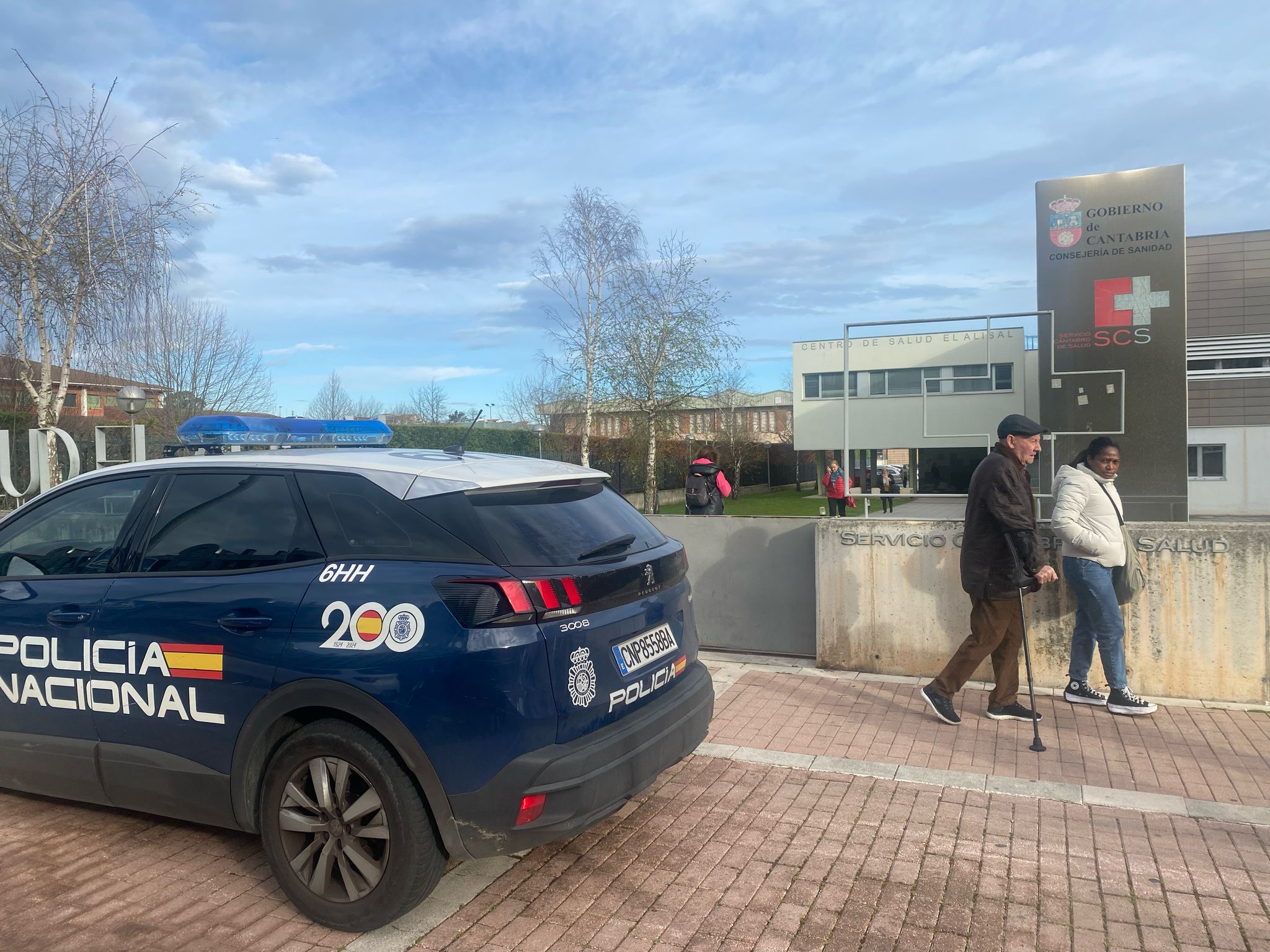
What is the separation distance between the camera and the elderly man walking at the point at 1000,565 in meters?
5.53

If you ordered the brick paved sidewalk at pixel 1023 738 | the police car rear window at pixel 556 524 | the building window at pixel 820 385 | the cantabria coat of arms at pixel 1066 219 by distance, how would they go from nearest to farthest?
the police car rear window at pixel 556 524 → the brick paved sidewalk at pixel 1023 738 → the cantabria coat of arms at pixel 1066 219 → the building window at pixel 820 385

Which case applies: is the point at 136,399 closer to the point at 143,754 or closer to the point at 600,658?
the point at 143,754

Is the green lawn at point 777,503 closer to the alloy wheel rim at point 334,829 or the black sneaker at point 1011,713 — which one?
the black sneaker at point 1011,713

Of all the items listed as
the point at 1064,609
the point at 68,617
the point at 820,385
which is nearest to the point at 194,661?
the point at 68,617

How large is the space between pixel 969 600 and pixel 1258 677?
1.82 m

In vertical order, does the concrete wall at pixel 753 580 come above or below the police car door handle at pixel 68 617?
below

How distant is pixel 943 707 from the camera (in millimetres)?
5746

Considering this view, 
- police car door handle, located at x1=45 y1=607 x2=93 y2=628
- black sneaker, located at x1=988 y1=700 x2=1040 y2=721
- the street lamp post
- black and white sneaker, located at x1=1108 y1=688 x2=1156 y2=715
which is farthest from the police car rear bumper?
the street lamp post

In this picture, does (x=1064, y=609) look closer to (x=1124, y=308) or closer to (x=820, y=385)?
(x=1124, y=308)

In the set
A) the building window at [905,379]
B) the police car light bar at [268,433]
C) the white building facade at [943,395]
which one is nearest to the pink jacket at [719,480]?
the white building facade at [943,395]

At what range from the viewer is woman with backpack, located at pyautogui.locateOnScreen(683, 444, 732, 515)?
34.4 feet

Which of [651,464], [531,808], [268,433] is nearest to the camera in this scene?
[531,808]

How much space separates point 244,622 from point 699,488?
744cm

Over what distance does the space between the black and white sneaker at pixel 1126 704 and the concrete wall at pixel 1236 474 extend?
8453 mm
